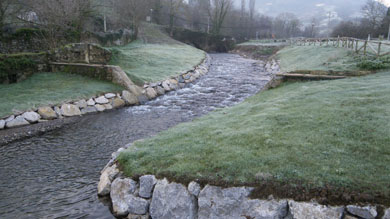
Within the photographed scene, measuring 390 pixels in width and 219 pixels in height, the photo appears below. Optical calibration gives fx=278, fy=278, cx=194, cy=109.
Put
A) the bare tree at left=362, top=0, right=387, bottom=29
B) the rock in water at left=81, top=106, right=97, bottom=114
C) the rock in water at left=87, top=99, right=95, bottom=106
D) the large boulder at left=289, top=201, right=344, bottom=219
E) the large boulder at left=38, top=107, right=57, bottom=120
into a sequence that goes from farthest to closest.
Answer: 1. the bare tree at left=362, top=0, right=387, bottom=29
2. the rock in water at left=87, top=99, right=95, bottom=106
3. the rock in water at left=81, top=106, right=97, bottom=114
4. the large boulder at left=38, top=107, right=57, bottom=120
5. the large boulder at left=289, top=201, right=344, bottom=219

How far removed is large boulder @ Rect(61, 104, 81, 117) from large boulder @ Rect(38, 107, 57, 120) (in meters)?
0.42

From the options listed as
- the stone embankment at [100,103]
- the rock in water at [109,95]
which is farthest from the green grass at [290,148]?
the rock in water at [109,95]

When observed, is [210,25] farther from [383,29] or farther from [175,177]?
[175,177]

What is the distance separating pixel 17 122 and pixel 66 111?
2066 millimetres

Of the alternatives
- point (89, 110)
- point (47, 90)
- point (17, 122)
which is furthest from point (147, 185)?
point (47, 90)

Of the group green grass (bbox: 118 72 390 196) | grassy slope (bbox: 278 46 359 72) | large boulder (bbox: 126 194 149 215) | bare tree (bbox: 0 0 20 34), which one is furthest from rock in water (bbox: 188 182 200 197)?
bare tree (bbox: 0 0 20 34)

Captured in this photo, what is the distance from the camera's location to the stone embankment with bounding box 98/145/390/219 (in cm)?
412

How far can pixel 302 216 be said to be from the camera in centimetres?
416

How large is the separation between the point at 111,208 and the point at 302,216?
3.75 metres

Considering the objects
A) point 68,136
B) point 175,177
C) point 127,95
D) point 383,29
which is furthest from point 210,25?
point 175,177

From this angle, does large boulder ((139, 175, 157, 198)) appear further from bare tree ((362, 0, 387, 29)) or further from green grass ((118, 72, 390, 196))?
bare tree ((362, 0, 387, 29))

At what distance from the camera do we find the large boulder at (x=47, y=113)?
40.0ft

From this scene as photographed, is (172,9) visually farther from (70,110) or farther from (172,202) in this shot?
(172,202)

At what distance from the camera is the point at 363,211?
399cm
